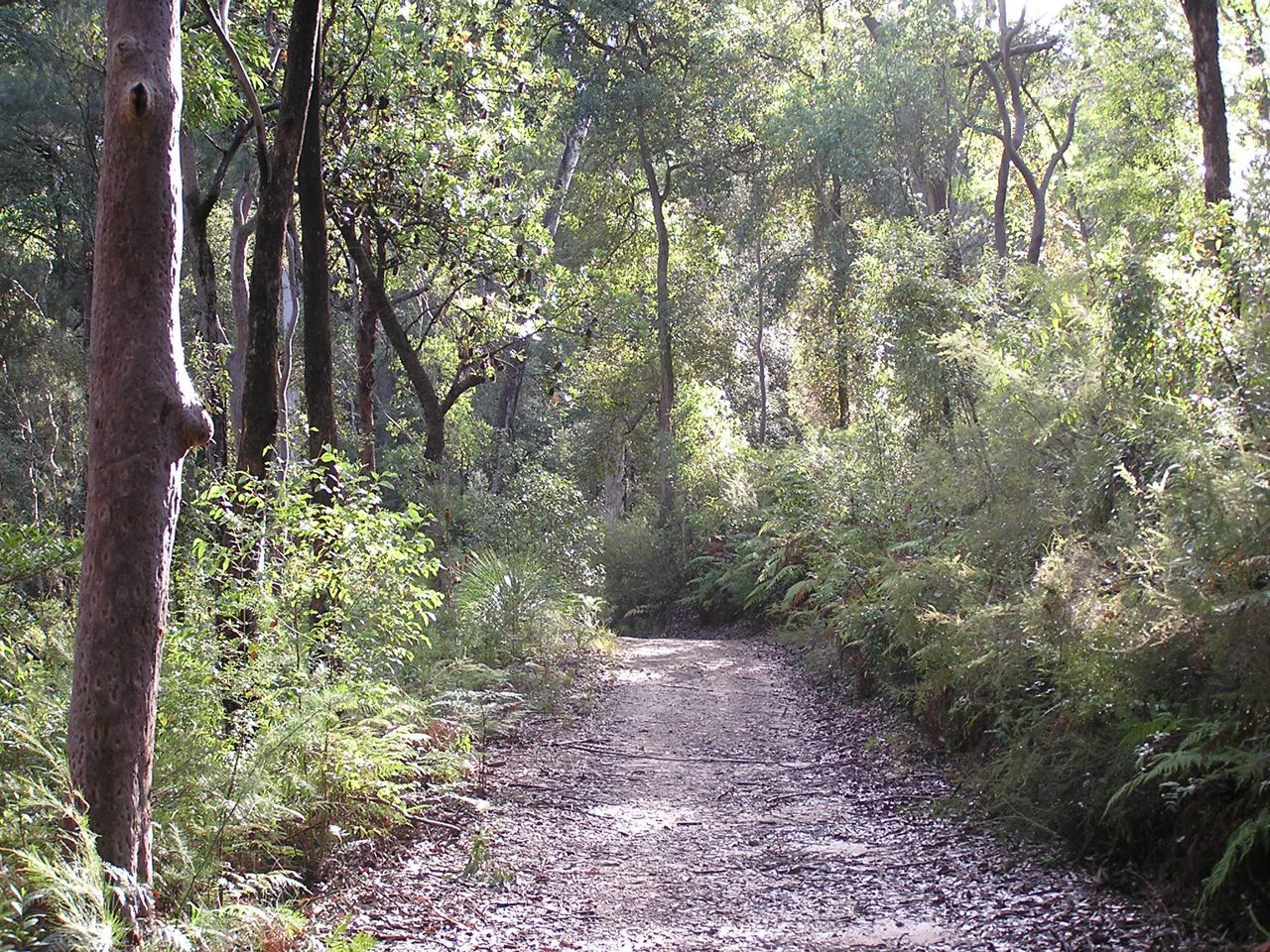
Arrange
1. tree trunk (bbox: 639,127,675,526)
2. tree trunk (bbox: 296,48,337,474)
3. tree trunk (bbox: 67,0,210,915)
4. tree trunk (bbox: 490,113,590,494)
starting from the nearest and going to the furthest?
tree trunk (bbox: 67,0,210,915) → tree trunk (bbox: 296,48,337,474) → tree trunk (bbox: 490,113,590,494) → tree trunk (bbox: 639,127,675,526)

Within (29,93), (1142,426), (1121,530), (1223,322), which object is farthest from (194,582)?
(29,93)

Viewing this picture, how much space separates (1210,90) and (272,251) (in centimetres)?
884

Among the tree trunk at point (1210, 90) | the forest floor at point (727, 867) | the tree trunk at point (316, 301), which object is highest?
the tree trunk at point (1210, 90)

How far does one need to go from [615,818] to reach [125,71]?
522 centimetres

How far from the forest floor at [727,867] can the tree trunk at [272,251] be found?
3030 millimetres

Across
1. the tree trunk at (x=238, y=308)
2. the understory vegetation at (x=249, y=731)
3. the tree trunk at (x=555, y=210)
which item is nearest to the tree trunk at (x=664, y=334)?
the tree trunk at (x=555, y=210)

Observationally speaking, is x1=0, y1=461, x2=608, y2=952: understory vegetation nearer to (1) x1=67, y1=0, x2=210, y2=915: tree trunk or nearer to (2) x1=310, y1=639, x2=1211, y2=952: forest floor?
(1) x1=67, y1=0, x2=210, y2=915: tree trunk

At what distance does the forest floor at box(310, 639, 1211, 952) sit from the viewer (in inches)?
185

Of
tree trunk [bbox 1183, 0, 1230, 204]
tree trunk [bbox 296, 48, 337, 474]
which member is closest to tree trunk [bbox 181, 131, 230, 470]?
tree trunk [bbox 296, 48, 337, 474]

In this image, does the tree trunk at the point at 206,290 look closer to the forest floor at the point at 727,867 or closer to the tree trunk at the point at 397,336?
the tree trunk at the point at 397,336

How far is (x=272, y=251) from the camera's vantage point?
7.40m

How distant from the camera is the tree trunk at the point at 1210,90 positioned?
31.9 feet

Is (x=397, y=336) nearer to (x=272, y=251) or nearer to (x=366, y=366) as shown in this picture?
(x=366, y=366)

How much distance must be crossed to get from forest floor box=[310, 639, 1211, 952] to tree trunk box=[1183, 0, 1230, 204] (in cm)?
610
